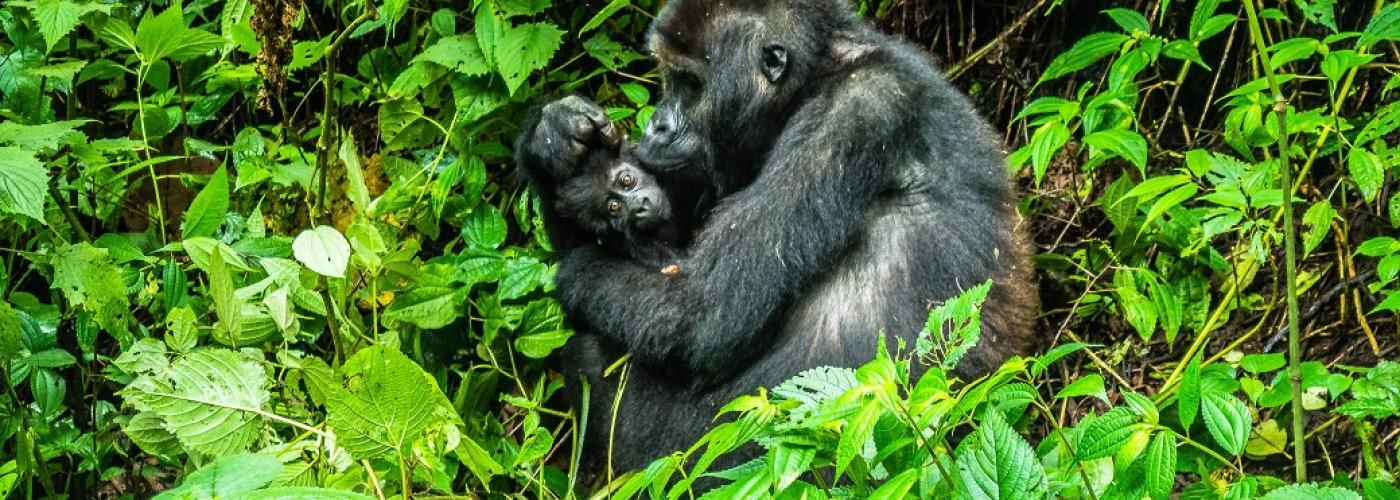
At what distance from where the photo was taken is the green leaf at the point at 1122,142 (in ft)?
10.9

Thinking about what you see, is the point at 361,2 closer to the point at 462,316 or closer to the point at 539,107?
the point at 539,107

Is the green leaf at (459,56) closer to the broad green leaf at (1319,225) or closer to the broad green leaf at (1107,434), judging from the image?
the broad green leaf at (1319,225)

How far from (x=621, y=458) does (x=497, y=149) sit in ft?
4.26

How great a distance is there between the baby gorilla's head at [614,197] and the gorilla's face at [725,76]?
0.33 feet

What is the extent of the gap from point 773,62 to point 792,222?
474 mm

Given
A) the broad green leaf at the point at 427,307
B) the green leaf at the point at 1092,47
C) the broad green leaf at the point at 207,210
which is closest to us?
the broad green leaf at the point at 207,210

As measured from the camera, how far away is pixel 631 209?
11.8 ft

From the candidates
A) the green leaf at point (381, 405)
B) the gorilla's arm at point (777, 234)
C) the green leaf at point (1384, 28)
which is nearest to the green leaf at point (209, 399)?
the green leaf at point (381, 405)

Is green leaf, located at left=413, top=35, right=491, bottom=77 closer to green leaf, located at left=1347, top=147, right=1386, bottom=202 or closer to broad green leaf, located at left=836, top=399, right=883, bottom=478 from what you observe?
green leaf, located at left=1347, top=147, right=1386, bottom=202

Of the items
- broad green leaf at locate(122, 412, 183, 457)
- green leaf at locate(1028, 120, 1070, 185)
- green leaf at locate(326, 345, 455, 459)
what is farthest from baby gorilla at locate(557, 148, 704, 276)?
broad green leaf at locate(122, 412, 183, 457)

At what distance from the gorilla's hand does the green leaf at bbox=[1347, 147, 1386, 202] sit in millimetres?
1951

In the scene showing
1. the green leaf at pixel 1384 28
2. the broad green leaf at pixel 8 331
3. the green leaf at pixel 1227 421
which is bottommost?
the broad green leaf at pixel 8 331

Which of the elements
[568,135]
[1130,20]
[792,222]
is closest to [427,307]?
[568,135]

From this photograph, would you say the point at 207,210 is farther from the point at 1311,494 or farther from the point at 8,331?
the point at 1311,494
